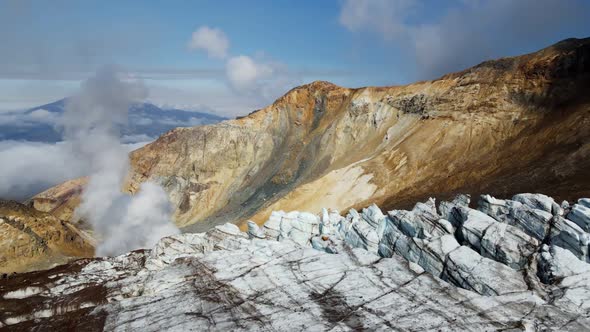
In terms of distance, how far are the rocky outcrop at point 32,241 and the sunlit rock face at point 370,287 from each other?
1191 inches

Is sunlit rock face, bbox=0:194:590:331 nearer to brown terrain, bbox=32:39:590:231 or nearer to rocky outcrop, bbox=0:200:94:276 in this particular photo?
brown terrain, bbox=32:39:590:231

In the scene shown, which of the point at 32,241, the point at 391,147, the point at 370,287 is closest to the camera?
the point at 370,287

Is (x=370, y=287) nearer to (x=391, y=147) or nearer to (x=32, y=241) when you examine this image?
(x=391, y=147)

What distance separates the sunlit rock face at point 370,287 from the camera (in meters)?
21.8

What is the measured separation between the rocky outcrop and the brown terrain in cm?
2309

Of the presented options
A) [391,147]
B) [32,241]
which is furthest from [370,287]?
[32,241]

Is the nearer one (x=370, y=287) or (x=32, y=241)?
(x=370, y=287)

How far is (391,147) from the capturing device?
77500 mm

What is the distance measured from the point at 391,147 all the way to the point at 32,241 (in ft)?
188

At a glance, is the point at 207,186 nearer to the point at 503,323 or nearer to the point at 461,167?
the point at 461,167

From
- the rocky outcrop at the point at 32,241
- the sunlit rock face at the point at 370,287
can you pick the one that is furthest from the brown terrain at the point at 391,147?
the rocky outcrop at the point at 32,241

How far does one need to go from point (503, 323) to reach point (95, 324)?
21.1 metres

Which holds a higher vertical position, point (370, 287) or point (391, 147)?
point (391, 147)

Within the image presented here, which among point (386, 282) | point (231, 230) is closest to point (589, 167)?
point (386, 282)
